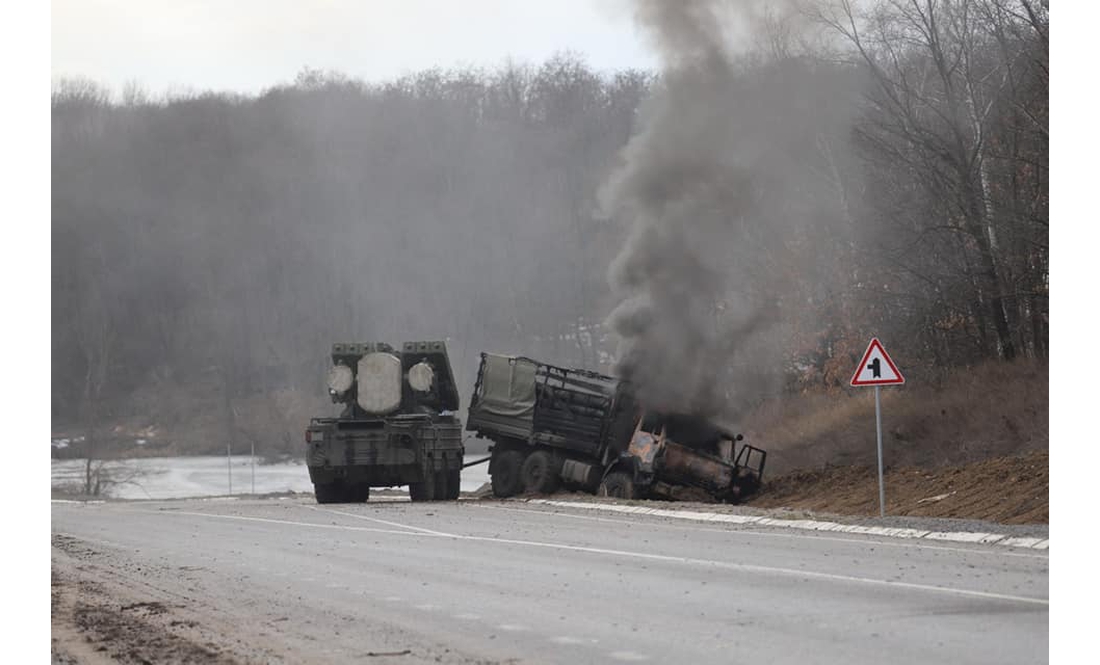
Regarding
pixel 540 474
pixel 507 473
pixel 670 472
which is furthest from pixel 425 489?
pixel 670 472

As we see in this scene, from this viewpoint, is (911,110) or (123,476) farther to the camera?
(123,476)

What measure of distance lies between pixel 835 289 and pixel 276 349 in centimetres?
5610

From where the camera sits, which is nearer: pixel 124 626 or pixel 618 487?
pixel 124 626

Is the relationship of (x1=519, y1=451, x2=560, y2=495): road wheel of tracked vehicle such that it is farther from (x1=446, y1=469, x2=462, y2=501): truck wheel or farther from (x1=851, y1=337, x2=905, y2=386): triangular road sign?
(x1=851, y1=337, x2=905, y2=386): triangular road sign

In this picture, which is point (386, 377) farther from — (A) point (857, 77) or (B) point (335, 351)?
(A) point (857, 77)

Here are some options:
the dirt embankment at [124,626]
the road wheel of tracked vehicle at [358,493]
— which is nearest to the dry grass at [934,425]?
the road wheel of tracked vehicle at [358,493]

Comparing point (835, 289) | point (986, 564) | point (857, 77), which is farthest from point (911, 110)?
point (986, 564)

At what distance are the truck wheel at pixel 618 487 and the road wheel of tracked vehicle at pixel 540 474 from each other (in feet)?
3.46

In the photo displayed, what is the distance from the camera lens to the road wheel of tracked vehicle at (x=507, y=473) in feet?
92.6

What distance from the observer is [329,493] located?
28.7m

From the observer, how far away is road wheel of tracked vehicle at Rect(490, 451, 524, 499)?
28.2m

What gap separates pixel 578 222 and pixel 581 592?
77613mm

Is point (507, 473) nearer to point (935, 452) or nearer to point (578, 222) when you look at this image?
point (935, 452)

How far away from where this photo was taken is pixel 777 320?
41125mm
